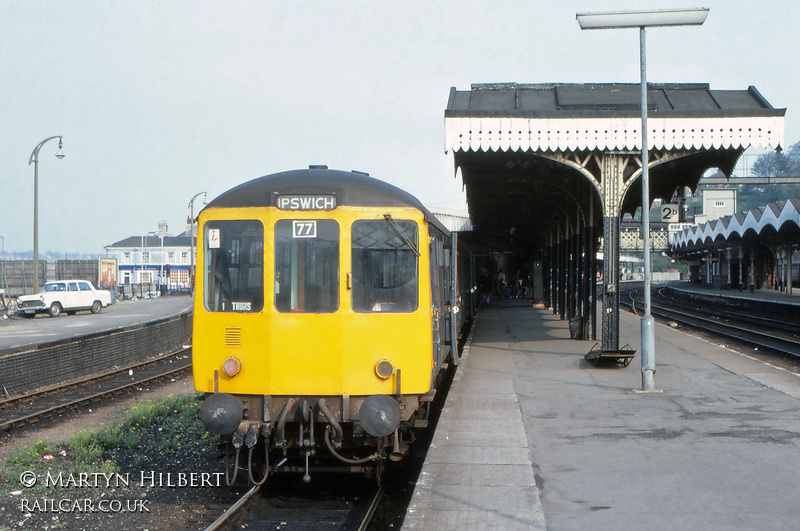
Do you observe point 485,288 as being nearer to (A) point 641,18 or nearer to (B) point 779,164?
(A) point 641,18

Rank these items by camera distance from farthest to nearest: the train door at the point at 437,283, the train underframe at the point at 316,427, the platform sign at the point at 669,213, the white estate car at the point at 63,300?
1. the white estate car at the point at 63,300
2. the platform sign at the point at 669,213
3. the train door at the point at 437,283
4. the train underframe at the point at 316,427

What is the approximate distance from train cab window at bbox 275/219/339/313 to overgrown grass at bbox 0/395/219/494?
2.92 meters

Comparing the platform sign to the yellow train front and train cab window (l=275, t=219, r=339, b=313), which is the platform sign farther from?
train cab window (l=275, t=219, r=339, b=313)

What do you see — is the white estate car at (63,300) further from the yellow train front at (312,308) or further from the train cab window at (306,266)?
the train cab window at (306,266)

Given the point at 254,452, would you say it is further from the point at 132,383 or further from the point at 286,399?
the point at 132,383

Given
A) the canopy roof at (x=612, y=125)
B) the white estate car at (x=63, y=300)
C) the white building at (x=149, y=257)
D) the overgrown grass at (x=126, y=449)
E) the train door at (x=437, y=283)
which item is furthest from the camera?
the white building at (x=149, y=257)

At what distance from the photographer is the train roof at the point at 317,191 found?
736cm

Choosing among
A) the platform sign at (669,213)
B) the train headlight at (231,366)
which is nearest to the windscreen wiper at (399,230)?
the train headlight at (231,366)

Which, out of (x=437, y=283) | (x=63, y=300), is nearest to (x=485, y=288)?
(x=63, y=300)

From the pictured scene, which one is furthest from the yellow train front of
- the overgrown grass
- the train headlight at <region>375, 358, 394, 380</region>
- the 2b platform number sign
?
the 2b platform number sign

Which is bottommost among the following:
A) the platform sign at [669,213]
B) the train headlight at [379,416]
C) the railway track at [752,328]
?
the railway track at [752,328]

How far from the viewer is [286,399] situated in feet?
23.7

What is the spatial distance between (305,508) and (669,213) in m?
12.3

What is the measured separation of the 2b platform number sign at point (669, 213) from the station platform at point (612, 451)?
3.92m
